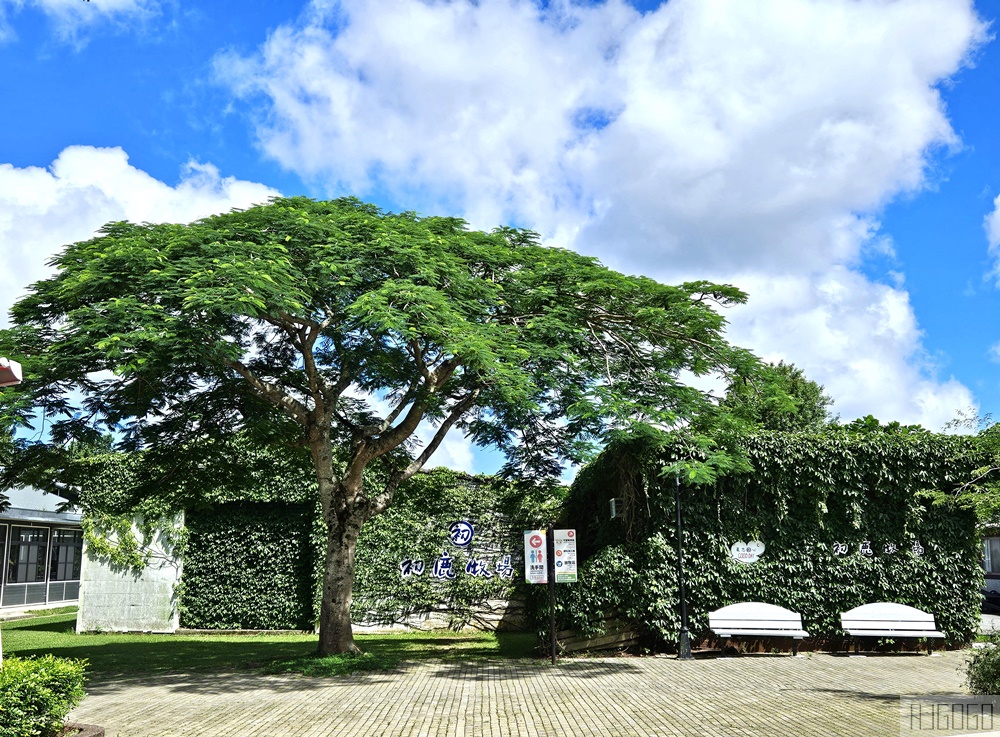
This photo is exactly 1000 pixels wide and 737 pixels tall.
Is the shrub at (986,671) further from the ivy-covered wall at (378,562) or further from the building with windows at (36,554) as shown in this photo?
the building with windows at (36,554)

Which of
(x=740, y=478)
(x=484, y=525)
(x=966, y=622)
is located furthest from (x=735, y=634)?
(x=484, y=525)

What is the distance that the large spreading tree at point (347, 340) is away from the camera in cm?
1075

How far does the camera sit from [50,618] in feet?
84.3

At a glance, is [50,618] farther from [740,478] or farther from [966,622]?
[966,622]

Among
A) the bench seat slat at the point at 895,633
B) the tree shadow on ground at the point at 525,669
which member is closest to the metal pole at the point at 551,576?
the tree shadow on ground at the point at 525,669

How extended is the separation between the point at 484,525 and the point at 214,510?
21.7ft

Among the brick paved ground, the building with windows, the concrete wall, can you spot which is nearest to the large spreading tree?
the brick paved ground

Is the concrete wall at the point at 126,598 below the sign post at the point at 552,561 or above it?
below

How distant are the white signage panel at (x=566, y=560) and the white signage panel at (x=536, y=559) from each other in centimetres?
21

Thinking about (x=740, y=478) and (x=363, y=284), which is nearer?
(x=363, y=284)

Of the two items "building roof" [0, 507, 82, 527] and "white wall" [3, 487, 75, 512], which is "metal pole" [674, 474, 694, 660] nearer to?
"building roof" [0, 507, 82, 527]

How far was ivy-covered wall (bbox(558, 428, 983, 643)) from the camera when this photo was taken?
15141 millimetres

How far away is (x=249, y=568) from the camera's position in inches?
798

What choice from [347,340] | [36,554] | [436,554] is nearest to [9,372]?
[347,340]
